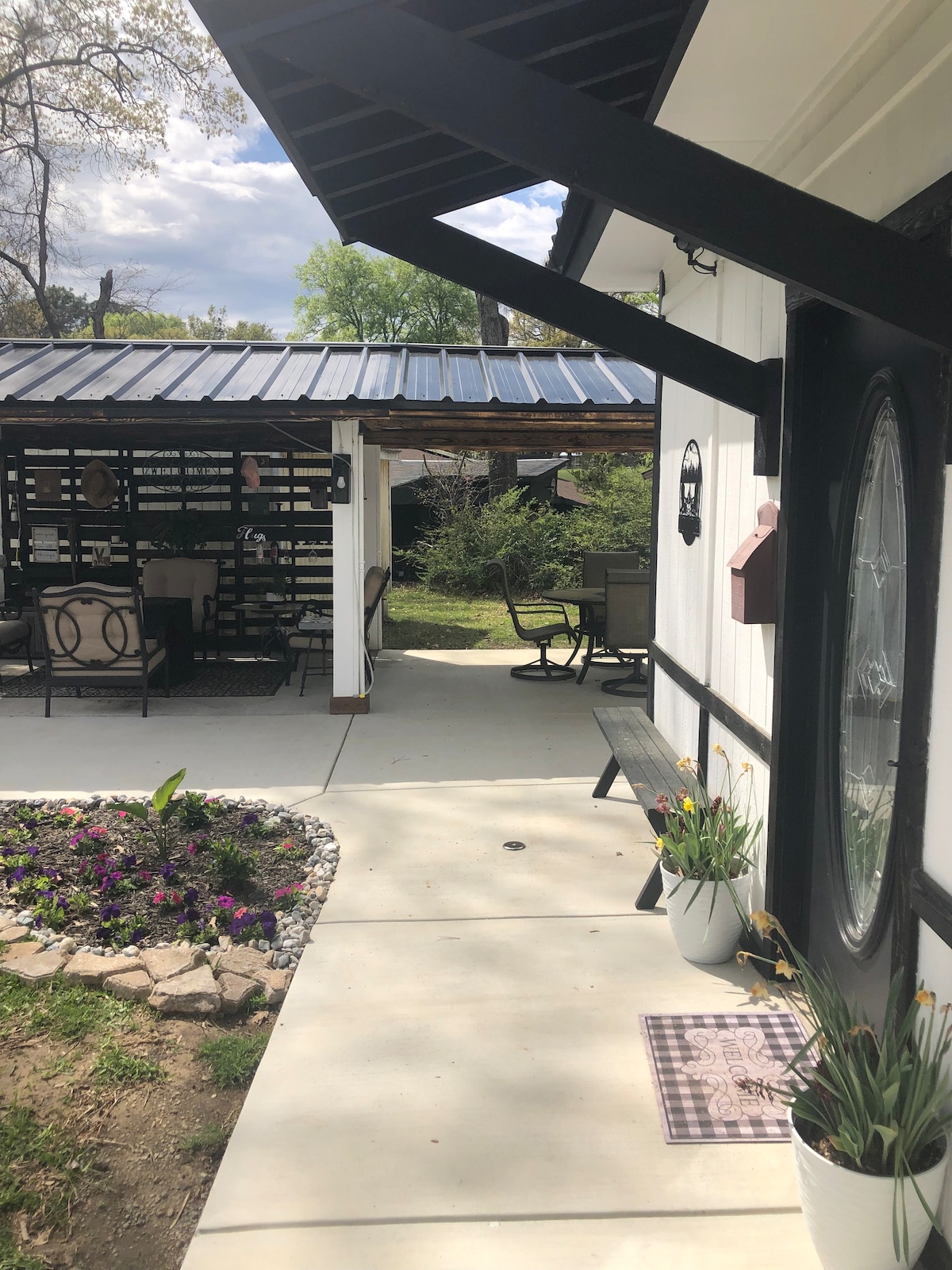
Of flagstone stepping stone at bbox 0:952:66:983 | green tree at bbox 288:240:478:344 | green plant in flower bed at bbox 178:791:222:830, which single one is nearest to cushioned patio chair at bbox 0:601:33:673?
green plant in flower bed at bbox 178:791:222:830

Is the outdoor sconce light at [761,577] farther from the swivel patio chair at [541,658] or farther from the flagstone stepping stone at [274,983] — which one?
the swivel patio chair at [541,658]

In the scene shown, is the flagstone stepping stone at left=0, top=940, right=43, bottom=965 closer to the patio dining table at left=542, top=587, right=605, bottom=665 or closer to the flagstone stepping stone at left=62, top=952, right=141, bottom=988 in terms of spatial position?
the flagstone stepping stone at left=62, top=952, right=141, bottom=988

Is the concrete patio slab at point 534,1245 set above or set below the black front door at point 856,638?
below

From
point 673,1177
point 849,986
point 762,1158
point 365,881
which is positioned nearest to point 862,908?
point 849,986

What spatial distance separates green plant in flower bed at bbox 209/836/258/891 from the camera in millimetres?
4055

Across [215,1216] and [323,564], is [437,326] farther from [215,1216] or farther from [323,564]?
[215,1216]

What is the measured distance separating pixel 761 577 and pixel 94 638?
5.51 metres

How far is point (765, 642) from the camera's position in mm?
3414

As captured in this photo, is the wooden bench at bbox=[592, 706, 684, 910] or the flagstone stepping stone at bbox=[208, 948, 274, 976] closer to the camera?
the flagstone stepping stone at bbox=[208, 948, 274, 976]

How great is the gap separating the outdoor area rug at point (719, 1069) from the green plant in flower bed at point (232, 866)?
183 centimetres

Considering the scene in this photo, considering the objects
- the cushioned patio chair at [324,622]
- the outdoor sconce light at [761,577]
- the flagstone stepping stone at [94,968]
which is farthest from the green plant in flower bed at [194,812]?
the cushioned patio chair at [324,622]

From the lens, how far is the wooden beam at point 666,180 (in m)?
1.86

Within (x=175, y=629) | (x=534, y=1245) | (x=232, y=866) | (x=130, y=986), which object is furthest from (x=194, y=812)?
(x=175, y=629)

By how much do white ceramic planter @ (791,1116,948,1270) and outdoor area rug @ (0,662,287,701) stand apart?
672 centimetres
